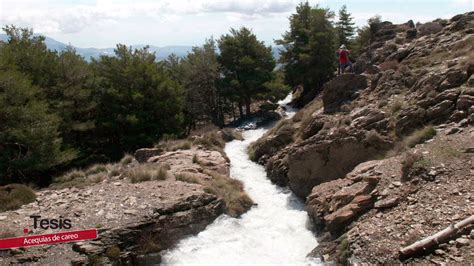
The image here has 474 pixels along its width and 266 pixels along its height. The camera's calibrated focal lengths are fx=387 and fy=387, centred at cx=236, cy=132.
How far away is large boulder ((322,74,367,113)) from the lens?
23.2 meters

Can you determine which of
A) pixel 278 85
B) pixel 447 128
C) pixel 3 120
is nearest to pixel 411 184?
pixel 447 128

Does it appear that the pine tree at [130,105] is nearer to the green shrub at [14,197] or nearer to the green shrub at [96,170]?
the green shrub at [96,170]

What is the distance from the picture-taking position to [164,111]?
30688 millimetres

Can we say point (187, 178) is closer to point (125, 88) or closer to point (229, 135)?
point (229, 135)

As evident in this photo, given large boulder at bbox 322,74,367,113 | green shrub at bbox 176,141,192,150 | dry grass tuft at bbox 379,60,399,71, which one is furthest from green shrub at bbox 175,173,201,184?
dry grass tuft at bbox 379,60,399,71

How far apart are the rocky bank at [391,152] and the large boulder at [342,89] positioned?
2.4 inches

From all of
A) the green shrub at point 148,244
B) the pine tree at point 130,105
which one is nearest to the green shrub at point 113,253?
the green shrub at point 148,244

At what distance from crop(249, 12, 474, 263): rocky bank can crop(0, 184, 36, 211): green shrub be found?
1098cm

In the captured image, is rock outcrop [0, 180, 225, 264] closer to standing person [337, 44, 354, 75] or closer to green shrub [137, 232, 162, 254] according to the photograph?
green shrub [137, 232, 162, 254]

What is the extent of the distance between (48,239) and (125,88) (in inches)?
761

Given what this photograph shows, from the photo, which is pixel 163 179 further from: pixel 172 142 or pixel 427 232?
pixel 427 232

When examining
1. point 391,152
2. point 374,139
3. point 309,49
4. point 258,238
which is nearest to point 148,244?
point 258,238

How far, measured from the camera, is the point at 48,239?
480 inches

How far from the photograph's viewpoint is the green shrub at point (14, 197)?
14.2 meters
